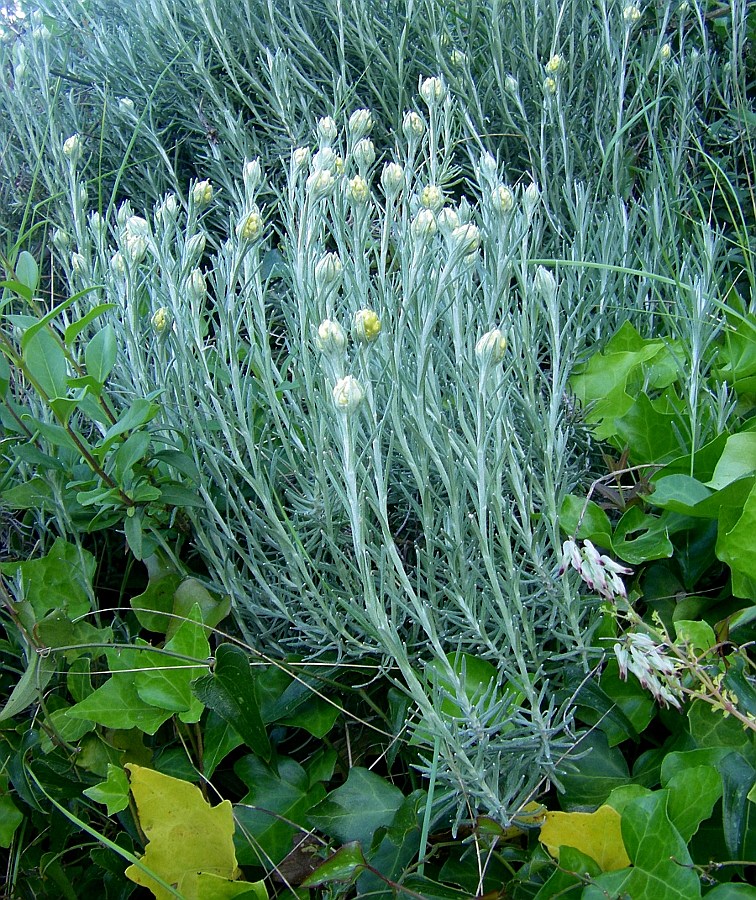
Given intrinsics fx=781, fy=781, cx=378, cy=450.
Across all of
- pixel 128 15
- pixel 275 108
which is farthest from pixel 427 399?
pixel 128 15

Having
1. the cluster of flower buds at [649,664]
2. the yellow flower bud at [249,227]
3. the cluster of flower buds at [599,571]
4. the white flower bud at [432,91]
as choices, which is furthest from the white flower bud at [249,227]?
the cluster of flower buds at [649,664]

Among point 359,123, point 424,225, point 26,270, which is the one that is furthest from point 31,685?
point 359,123

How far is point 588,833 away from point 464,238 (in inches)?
25.8

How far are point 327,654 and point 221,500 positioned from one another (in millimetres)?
287

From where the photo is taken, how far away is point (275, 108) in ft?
5.60

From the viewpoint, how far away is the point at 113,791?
0.96 metres

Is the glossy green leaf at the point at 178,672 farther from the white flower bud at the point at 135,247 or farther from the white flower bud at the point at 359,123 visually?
the white flower bud at the point at 359,123

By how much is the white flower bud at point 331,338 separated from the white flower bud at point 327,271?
0.12 metres

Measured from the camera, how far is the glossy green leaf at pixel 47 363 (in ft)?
3.46

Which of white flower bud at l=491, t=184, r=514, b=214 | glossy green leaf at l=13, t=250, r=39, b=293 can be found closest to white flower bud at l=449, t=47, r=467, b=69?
white flower bud at l=491, t=184, r=514, b=214

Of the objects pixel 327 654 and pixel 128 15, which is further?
pixel 128 15

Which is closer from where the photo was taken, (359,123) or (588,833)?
(588,833)

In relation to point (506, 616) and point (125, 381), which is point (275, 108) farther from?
point (506, 616)

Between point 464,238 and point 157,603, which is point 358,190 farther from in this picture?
point 157,603
